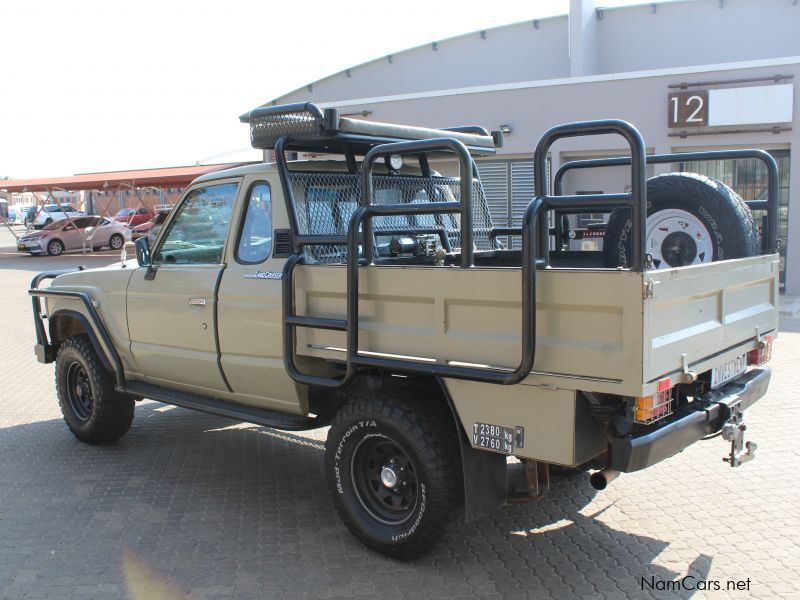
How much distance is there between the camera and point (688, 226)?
14.4 feet

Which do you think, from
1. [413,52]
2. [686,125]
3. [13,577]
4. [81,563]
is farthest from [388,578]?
[413,52]

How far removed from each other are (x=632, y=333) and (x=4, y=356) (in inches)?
364

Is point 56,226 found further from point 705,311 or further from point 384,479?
point 705,311

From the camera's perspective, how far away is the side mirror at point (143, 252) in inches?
213

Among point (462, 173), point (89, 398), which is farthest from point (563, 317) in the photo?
point (89, 398)

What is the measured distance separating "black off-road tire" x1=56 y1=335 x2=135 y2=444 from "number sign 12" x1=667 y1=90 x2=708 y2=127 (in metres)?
11.6

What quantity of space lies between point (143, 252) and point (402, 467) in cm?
263

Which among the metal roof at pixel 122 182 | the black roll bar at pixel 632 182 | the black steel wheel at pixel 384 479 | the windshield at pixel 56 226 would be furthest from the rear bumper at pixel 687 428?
the windshield at pixel 56 226

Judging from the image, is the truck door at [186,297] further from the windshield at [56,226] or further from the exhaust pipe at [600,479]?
the windshield at [56,226]

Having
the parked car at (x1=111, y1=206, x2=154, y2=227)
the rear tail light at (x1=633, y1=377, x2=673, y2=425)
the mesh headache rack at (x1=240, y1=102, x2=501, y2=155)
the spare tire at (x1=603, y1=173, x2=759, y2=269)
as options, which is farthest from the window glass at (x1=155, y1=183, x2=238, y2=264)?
the parked car at (x1=111, y1=206, x2=154, y2=227)

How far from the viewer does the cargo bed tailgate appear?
3195 mm

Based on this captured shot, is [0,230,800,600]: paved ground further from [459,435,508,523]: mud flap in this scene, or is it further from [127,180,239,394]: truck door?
[127,180,239,394]: truck door

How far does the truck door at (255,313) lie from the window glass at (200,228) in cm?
19

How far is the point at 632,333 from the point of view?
→ 3.10 metres
